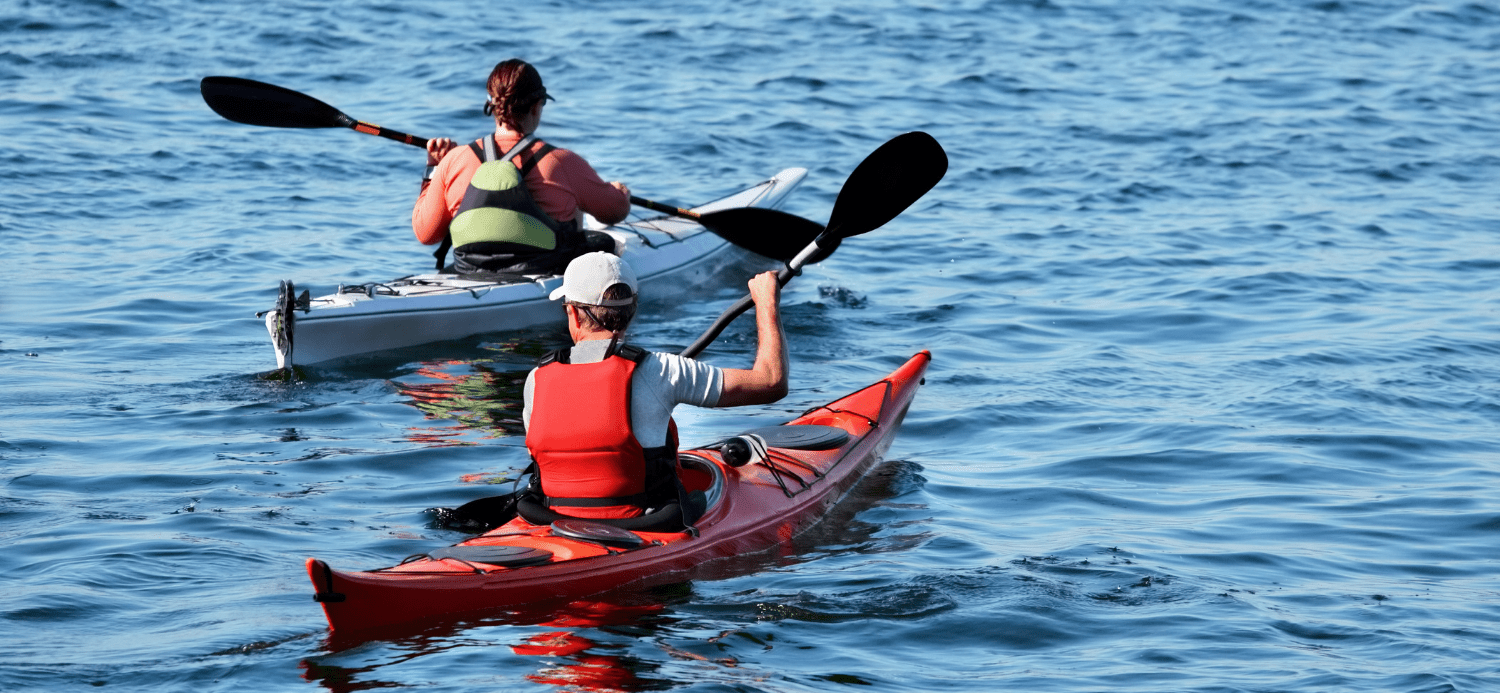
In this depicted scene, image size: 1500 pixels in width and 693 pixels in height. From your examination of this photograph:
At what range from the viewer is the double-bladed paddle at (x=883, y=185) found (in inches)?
235

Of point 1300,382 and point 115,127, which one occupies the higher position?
point 115,127

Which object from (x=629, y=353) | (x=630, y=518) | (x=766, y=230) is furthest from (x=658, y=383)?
(x=766, y=230)

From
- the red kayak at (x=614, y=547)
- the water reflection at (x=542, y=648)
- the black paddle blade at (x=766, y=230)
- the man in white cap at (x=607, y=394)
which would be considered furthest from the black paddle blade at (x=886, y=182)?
the water reflection at (x=542, y=648)

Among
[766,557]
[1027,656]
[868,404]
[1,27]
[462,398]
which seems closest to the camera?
[1027,656]

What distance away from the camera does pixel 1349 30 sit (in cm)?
1945

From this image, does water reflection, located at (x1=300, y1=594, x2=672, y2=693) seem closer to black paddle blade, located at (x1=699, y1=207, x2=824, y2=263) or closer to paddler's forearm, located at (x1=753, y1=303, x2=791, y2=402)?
paddler's forearm, located at (x1=753, y1=303, x2=791, y2=402)

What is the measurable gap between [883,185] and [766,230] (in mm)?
1514

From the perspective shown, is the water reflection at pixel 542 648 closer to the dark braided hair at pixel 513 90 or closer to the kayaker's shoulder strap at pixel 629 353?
the kayaker's shoulder strap at pixel 629 353

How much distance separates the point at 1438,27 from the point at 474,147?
15957mm

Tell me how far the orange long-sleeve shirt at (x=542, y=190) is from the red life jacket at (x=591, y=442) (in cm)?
329

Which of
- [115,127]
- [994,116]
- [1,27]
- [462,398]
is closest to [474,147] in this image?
[462,398]

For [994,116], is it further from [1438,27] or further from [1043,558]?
[1043,558]

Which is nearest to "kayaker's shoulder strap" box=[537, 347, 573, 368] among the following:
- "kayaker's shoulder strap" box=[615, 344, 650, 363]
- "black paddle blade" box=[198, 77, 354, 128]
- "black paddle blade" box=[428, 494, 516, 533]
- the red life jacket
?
the red life jacket

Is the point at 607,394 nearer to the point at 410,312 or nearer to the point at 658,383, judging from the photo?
the point at 658,383
